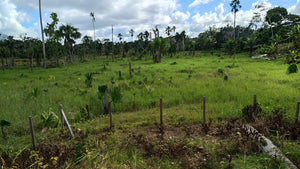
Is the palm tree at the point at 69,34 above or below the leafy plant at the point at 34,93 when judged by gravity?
above

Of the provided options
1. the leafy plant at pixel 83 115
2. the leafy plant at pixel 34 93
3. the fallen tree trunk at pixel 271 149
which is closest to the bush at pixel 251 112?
the fallen tree trunk at pixel 271 149

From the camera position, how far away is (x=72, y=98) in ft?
31.7

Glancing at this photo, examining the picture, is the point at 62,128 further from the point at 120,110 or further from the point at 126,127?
the point at 120,110

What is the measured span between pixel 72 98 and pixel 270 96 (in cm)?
938

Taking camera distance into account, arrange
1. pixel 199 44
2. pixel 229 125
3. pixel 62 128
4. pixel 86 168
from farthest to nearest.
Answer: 1. pixel 199 44
2. pixel 62 128
3. pixel 229 125
4. pixel 86 168

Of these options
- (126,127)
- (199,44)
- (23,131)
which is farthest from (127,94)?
(199,44)

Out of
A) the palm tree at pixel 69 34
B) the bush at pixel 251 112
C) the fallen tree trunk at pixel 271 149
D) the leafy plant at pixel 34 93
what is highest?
the palm tree at pixel 69 34

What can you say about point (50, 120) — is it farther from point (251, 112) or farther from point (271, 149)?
point (251, 112)

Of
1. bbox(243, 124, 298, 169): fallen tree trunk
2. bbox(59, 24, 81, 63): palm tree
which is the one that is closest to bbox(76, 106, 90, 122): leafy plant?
bbox(243, 124, 298, 169): fallen tree trunk

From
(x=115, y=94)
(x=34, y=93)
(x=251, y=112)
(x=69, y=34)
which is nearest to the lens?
(x=251, y=112)

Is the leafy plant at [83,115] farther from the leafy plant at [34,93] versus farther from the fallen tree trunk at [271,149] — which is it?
the fallen tree trunk at [271,149]

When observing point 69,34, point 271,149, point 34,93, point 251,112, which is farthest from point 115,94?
point 69,34

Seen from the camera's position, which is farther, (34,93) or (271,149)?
(34,93)

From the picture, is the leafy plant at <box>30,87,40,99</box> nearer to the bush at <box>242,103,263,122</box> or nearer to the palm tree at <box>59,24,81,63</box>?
the bush at <box>242,103,263,122</box>
